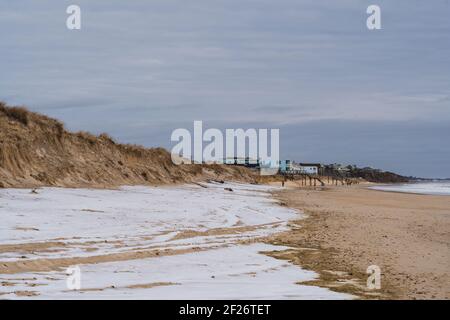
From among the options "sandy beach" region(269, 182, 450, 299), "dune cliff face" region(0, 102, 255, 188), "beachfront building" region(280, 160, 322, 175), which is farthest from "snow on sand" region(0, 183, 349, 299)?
"beachfront building" region(280, 160, 322, 175)

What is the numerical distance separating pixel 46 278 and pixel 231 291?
253 centimetres

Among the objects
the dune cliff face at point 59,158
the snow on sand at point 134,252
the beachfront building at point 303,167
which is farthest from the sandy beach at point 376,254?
the beachfront building at point 303,167

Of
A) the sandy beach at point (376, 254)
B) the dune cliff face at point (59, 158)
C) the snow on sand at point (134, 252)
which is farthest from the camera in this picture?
the dune cliff face at point (59, 158)

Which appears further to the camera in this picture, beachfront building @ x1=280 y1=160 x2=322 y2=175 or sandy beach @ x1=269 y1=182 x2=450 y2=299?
beachfront building @ x1=280 y1=160 x2=322 y2=175

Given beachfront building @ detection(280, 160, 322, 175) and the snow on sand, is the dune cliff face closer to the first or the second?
the snow on sand

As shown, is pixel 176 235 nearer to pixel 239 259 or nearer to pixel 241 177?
pixel 239 259

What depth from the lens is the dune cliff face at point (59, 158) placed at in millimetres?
22109

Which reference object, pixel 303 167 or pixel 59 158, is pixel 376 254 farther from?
pixel 303 167

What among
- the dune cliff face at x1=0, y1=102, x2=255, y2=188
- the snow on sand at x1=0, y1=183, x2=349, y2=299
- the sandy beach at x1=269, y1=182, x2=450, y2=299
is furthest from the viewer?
the dune cliff face at x1=0, y1=102, x2=255, y2=188

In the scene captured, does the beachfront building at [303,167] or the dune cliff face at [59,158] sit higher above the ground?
the dune cliff face at [59,158]

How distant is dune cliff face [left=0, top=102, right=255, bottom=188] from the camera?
22109 mm

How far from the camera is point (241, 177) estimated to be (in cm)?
6850

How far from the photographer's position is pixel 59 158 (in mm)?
26625

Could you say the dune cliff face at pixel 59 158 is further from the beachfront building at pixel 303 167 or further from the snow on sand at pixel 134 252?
the beachfront building at pixel 303 167
